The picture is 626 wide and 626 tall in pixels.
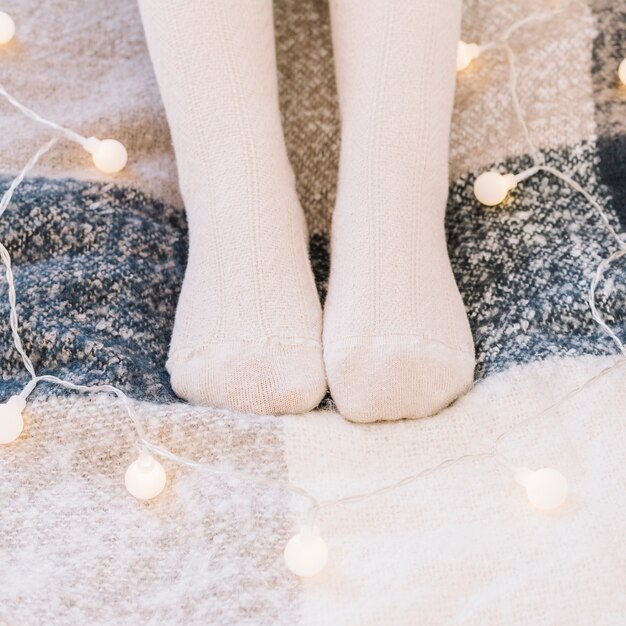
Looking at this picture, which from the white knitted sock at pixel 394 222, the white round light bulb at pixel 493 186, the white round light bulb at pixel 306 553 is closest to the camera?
the white round light bulb at pixel 306 553

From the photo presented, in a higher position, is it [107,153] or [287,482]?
[107,153]

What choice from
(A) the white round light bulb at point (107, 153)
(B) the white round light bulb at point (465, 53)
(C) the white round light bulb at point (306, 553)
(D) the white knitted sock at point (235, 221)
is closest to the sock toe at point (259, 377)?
(D) the white knitted sock at point (235, 221)

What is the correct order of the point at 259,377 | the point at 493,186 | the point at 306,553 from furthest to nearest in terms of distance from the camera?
1. the point at 493,186
2. the point at 259,377
3. the point at 306,553

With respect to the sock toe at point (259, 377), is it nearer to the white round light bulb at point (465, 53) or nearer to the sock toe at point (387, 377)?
the sock toe at point (387, 377)

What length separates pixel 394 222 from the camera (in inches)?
29.2

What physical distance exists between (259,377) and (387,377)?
109 millimetres

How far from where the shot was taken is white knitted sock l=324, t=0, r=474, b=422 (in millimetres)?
682

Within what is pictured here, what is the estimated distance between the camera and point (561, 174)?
81 centimetres

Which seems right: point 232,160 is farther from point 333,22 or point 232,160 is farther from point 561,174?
point 561,174

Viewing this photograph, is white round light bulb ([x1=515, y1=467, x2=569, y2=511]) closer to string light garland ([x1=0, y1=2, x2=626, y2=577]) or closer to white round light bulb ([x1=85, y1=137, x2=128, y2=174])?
string light garland ([x1=0, y1=2, x2=626, y2=577])

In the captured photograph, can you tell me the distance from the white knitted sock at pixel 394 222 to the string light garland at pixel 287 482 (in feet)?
0.21

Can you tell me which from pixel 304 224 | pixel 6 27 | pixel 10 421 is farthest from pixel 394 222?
pixel 6 27

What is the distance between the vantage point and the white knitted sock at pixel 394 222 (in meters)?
0.68

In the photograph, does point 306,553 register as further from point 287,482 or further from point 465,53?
point 465,53
